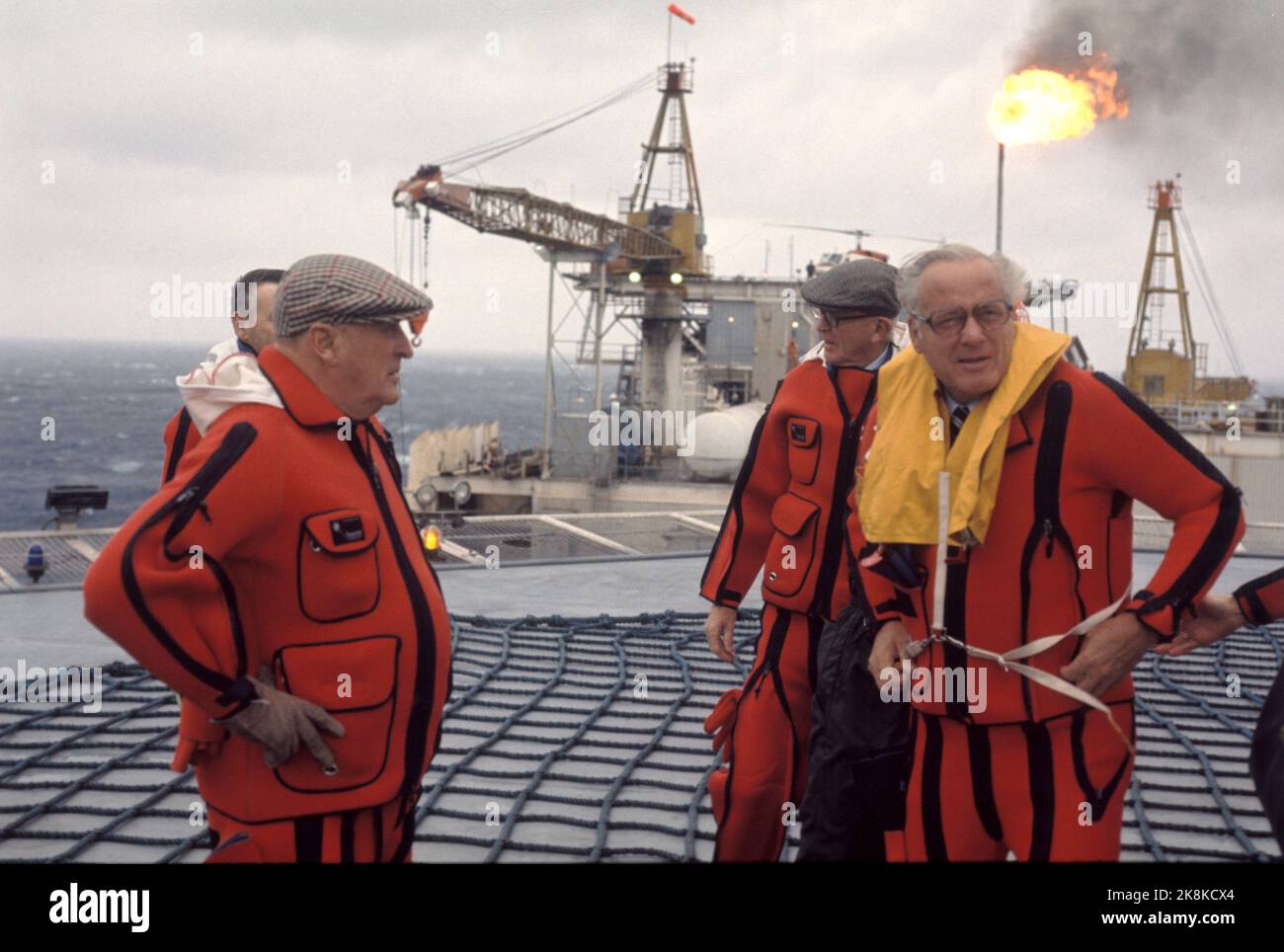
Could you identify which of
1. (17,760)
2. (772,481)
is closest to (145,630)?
(772,481)

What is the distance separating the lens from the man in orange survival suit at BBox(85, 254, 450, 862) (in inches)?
88.8

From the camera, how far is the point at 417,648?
254cm

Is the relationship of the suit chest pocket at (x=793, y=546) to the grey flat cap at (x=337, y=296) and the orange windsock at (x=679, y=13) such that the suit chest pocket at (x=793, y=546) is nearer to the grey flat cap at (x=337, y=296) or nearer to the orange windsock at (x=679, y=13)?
the grey flat cap at (x=337, y=296)

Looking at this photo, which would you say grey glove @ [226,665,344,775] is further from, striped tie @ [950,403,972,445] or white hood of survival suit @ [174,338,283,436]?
striped tie @ [950,403,972,445]

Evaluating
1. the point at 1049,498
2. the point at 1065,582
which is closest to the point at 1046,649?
the point at 1065,582

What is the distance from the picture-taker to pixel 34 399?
354 ft

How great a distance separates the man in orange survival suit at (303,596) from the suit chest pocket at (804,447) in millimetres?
1386

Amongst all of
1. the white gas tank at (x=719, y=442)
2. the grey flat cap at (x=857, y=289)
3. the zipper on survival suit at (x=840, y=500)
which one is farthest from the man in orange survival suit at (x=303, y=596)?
the white gas tank at (x=719, y=442)

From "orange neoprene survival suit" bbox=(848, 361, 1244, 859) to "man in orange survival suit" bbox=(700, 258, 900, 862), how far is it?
3.11ft

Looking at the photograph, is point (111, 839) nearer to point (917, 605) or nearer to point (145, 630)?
point (145, 630)

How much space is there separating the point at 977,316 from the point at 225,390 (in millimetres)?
1496

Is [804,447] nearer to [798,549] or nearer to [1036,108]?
[798,549]

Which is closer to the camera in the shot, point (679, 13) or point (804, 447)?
point (804, 447)

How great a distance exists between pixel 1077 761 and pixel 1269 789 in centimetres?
54
